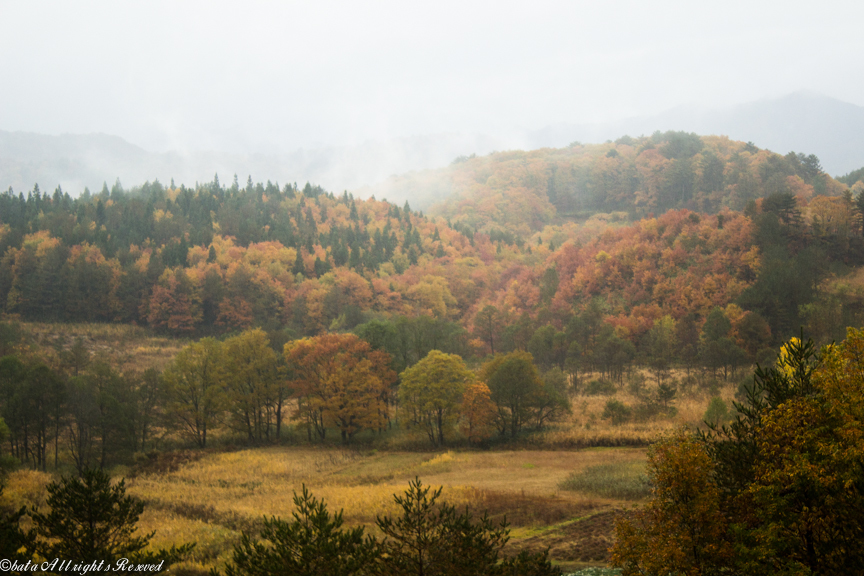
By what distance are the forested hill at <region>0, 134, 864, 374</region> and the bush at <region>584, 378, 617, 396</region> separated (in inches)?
199

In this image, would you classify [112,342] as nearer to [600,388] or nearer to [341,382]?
[341,382]

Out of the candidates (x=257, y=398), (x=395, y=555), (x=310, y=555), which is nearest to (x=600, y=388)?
(x=257, y=398)

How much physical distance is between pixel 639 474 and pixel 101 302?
11419cm

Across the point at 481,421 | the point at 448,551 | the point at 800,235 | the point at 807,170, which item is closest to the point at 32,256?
the point at 481,421

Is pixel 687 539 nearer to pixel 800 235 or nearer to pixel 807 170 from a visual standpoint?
pixel 800 235

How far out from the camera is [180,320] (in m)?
113


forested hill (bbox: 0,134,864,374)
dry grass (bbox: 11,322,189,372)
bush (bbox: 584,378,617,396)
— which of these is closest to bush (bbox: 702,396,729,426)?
forested hill (bbox: 0,134,864,374)

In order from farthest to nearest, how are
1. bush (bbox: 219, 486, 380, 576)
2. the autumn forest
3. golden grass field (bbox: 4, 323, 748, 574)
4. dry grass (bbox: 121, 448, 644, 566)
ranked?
1. the autumn forest
2. dry grass (bbox: 121, 448, 644, 566)
3. golden grass field (bbox: 4, 323, 748, 574)
4. bush (bbox: 219, 486, 380, 576)

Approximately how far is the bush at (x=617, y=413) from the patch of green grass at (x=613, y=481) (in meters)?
12.1

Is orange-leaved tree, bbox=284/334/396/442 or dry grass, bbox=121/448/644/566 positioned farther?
orange-leaved tree, bbox=284/334/396/442

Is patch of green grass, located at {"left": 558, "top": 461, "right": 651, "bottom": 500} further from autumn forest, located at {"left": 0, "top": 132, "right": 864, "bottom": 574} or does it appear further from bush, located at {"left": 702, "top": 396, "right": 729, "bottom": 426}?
bush, located at {"left": 702, "top": 396, "right": 729, "bottom": 426}

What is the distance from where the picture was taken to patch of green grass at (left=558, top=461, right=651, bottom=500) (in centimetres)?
3005

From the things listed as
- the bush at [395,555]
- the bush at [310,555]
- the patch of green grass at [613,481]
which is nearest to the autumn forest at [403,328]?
the patch of green grass at [613,481]

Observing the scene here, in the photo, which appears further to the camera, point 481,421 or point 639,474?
point 481,421
